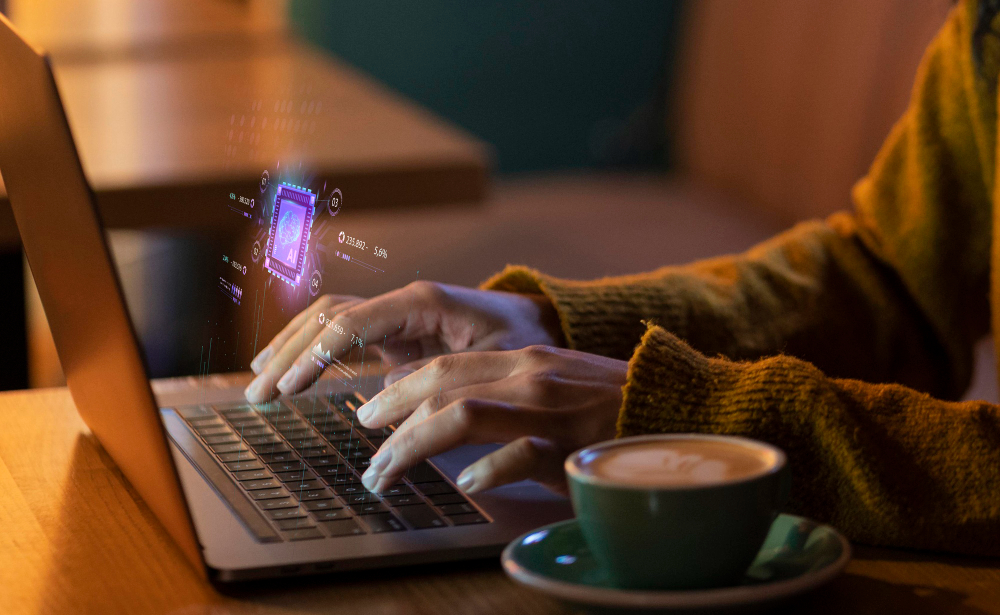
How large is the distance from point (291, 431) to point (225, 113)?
40.4 inches

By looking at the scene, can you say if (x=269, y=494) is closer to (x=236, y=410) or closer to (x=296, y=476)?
(x=296, y=476)

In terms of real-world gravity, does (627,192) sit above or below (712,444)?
below

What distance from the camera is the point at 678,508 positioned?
343 mm

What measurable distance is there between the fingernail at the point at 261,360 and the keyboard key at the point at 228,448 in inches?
1.7

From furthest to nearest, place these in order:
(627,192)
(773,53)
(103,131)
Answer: (627,192), (773,53), (103,131)

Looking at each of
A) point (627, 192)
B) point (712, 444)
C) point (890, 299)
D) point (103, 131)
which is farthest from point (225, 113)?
point (627, 192)

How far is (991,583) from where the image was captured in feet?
1.46

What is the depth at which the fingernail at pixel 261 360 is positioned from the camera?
52 centimetres

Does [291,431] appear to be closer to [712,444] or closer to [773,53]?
[712,444]

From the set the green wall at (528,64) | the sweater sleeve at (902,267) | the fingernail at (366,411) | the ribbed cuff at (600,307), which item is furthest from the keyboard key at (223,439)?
the green wall at (528,64)

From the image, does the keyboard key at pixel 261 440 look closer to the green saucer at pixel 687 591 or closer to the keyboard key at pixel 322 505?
the keyboard key at pixel 322 505

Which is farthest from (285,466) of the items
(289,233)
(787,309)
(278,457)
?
(787,309)

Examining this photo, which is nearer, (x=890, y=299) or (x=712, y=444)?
(x=712, y=444)

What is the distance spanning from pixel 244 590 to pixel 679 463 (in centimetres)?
19
